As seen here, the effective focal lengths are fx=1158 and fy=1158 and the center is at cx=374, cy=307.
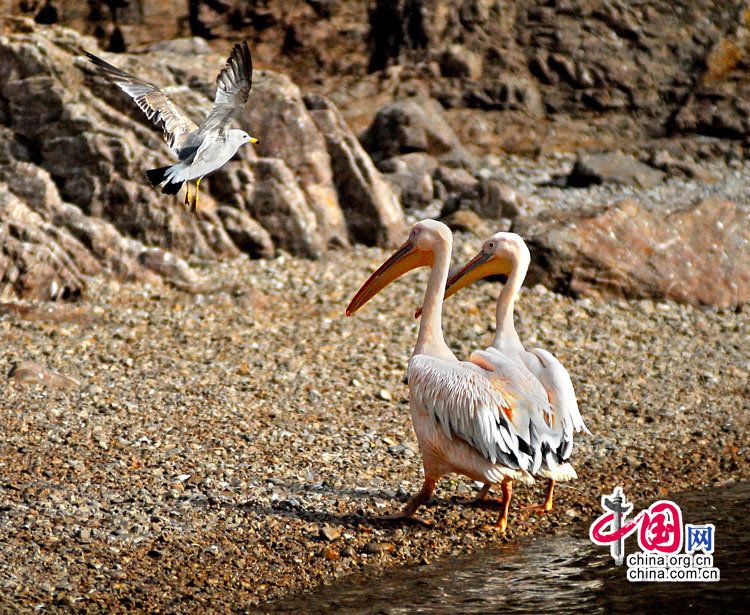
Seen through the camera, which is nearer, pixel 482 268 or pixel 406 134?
pixel 482 268

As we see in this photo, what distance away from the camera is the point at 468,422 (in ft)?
17.3

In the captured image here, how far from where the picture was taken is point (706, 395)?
25.7 feet

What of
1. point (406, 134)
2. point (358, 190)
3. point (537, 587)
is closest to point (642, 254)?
point (358, 190)

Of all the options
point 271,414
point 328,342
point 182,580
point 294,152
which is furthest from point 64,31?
point 182,580

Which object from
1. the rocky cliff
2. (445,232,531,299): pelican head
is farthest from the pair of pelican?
the rocky cliff

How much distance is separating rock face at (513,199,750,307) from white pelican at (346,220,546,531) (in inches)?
171

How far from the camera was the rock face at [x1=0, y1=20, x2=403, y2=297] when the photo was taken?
10.4m

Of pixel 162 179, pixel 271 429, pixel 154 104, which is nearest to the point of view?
pixel 162 179

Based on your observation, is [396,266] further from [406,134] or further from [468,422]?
[406,134]

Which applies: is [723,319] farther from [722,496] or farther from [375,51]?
[375,51]

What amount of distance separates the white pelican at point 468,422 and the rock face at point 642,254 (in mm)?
4350

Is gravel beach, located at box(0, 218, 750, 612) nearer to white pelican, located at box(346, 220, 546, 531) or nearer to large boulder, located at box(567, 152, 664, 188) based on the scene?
white pelican, located at box(346, 220, 546, 531)

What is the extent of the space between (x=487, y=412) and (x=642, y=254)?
5.28 m

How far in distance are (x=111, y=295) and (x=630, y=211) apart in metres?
4.61
